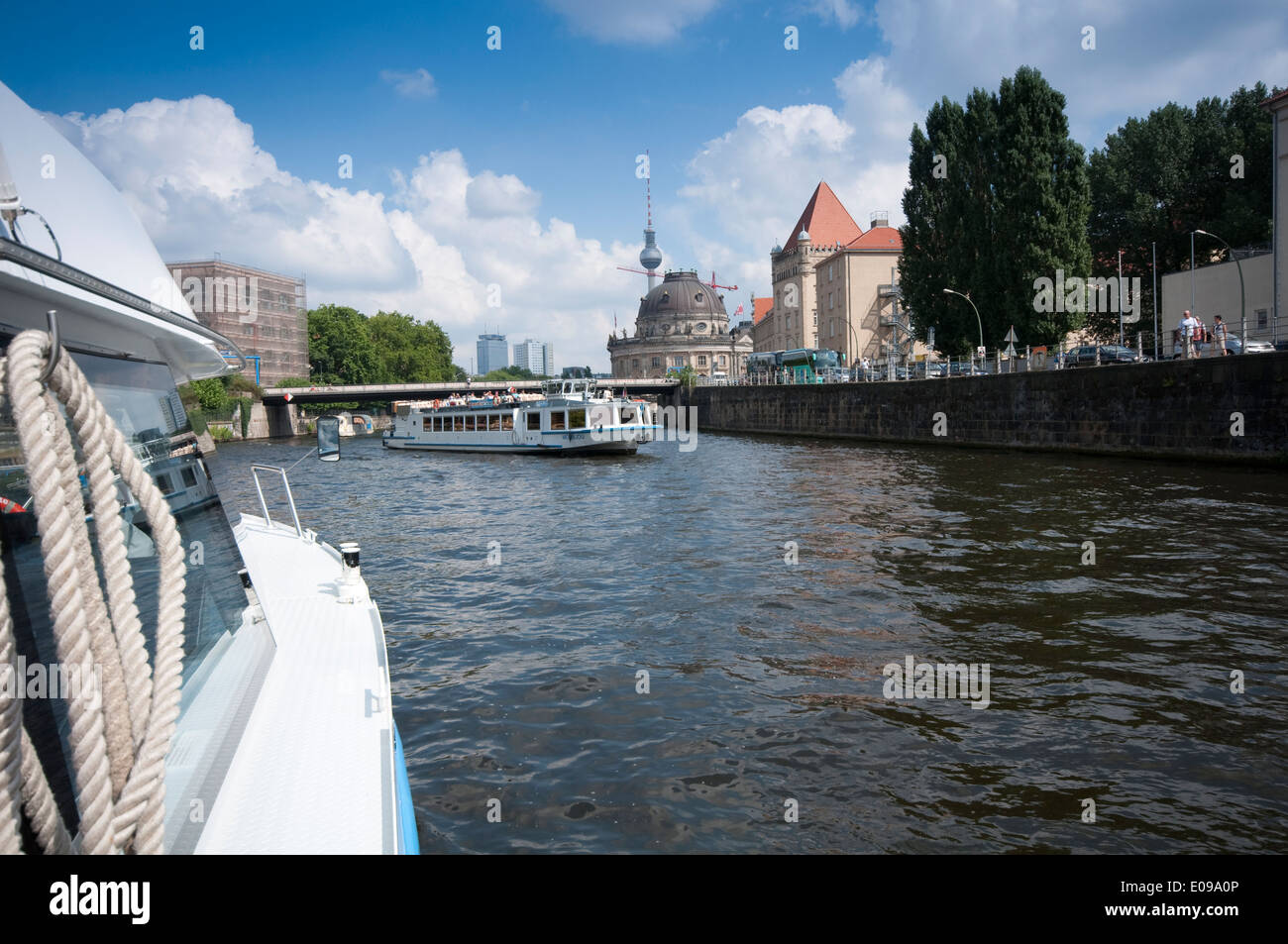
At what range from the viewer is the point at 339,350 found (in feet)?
339

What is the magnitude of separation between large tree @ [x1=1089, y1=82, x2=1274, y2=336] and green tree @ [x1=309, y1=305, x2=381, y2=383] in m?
79.7

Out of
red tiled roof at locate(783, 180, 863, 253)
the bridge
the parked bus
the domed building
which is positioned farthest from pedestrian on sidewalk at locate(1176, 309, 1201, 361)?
the domed building

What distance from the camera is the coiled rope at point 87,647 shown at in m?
1.83

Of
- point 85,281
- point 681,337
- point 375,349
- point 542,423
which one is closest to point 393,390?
point 542,423

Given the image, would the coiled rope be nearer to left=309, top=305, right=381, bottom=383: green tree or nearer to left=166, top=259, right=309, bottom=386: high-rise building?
left=166, top=259, right=309, bottom=386: high-rise building

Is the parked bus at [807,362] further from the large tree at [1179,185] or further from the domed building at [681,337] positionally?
the domed building at [681,337]

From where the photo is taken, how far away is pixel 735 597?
982 centimetres

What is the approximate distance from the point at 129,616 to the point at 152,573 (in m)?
0.68

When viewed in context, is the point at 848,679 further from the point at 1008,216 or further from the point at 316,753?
the point at 1008,216

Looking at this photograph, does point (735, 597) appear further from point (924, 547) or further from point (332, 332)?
point (332, 332)

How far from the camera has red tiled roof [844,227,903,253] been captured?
74812 millimetres

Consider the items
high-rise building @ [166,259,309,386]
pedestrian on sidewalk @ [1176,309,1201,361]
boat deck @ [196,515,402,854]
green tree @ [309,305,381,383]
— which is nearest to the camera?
boat deck @ [196,515,402,854]

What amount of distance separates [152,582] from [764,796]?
3626 mm
